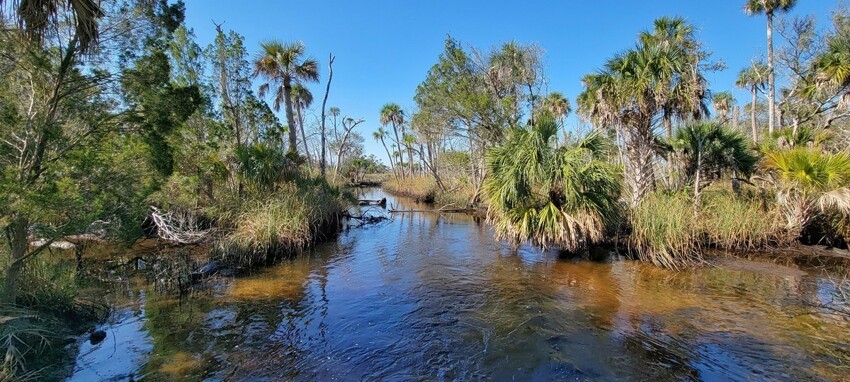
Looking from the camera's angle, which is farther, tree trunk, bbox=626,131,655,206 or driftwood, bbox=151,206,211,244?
tree trunk, bbox=626,131,655,206

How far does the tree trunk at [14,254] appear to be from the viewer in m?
4.45

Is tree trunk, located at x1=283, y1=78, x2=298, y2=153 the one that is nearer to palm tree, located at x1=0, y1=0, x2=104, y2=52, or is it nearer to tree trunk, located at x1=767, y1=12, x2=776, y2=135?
palm tree, located at x1=0, y1=0, x2=104, y2=52

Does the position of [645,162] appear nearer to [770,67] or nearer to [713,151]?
[713,151]

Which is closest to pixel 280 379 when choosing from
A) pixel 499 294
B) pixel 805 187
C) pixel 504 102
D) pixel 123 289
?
pixel 499 294

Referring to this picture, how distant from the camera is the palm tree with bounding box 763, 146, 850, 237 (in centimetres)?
828

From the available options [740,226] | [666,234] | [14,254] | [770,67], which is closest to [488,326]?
[666,234]

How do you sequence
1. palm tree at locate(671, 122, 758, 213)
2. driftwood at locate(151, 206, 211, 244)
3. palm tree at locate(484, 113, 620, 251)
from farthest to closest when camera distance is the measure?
palm tree at locate(671, 122, 758, 213)
palm tree at locate(484, 113, 620, 251)
driftwood at locate(151, 206, 211, 244)

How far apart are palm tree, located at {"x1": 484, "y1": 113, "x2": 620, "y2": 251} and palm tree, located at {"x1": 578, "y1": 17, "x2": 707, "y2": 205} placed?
1.77 metres

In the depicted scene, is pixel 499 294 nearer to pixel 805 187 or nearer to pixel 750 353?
pixel 750 353

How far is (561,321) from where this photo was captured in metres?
5.84

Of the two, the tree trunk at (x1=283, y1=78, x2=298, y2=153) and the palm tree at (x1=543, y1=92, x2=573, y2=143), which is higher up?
the palm tree at (x1=543, y1=92, x2=573, y2=143)

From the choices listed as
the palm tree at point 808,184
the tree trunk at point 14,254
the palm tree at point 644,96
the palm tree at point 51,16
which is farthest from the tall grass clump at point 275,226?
the palm tree at point 808,184

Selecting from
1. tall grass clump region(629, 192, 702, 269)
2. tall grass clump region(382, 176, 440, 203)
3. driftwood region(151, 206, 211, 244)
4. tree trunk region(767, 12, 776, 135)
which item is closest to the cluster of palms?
tall grass clump region(629, 192, 702, 269)

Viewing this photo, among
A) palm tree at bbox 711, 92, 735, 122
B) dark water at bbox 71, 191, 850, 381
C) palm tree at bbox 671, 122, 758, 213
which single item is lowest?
dark water at bbox 71, 191, 850, 381
